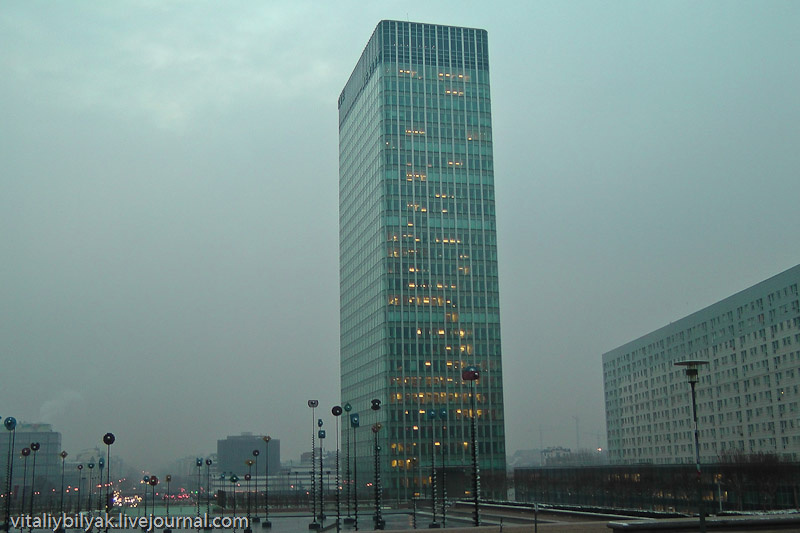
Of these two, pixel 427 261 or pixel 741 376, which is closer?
pixel 741 376

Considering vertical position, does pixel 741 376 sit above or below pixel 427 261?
below

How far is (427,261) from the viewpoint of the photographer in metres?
167

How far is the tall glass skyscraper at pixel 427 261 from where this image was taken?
160 meters

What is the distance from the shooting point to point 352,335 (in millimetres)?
190750

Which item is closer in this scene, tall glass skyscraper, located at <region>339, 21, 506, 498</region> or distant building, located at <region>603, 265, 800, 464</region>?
distant building, located at <region>603, 265, 800, 464</region>

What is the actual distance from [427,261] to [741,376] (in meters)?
64.0

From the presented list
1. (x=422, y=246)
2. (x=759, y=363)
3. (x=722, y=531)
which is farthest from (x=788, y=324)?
(x=722, y=531)

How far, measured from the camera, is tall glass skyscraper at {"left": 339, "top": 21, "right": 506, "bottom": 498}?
160500 mm

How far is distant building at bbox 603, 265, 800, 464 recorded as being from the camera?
14312 centimetres

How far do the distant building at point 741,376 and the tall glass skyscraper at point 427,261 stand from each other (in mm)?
44309

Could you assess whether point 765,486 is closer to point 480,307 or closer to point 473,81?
point 480,307

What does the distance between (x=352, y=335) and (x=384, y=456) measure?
3862cm

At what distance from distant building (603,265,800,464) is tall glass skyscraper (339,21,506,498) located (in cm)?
4431

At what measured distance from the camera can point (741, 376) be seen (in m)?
→ 161
